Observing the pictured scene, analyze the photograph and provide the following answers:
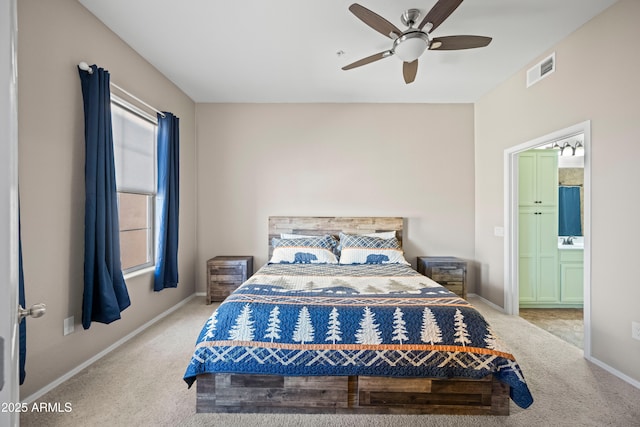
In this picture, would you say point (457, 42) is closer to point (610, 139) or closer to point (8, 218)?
point (610, 139)

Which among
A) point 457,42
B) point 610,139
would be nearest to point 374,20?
point 457,42

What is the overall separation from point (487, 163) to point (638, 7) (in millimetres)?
2027

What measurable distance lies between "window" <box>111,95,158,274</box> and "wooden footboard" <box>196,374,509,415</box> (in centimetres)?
180

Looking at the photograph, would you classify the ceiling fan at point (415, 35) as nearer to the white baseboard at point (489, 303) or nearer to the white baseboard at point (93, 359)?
the white baseboard at point (489, 303)

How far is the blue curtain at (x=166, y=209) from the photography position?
10.8 feet

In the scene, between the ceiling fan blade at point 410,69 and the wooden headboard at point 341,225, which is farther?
the wooden headboard at point 341,225

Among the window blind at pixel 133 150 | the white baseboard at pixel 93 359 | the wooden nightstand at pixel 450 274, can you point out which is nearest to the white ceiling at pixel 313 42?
the window blind at pixel 133 150

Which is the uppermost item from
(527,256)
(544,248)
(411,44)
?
(411,44)

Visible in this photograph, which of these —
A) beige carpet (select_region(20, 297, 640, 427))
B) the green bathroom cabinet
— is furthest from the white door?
the green bathroom cabinet

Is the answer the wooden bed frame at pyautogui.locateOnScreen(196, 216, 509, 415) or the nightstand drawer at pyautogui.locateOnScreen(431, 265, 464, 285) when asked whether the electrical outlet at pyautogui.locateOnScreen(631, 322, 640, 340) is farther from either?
the nightstand drawer at pyautogui.locateOnScreen(431, 265, 464, 285)

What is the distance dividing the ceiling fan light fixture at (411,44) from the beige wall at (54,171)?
2414mm

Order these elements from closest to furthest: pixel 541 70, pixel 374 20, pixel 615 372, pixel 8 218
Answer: pixel 8 218
pixel 374 20
pixel 615 372
pixel 541 70

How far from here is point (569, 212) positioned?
4230 mm

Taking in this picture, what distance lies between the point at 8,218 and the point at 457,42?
8.76ft
